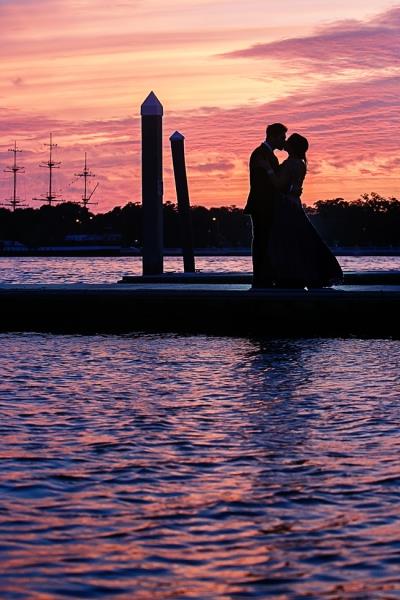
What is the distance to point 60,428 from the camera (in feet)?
21.7

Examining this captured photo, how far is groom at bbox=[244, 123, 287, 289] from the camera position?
14.3 meters

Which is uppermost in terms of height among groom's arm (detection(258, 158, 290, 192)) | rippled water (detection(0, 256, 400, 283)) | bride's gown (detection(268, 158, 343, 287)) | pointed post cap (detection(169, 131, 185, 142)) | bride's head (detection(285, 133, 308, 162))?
pointed post cap (detection(169, 131, 185, 142))

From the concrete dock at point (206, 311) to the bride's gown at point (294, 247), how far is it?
1.55ft

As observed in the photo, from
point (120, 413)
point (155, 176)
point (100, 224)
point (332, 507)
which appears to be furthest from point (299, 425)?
point (100, 224)

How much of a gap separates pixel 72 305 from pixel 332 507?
9.76m

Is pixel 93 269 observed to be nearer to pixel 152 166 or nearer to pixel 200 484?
pixel 152 166

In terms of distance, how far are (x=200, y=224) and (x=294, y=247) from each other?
150424mm

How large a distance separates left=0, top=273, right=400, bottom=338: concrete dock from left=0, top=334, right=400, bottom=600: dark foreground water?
3.69 m

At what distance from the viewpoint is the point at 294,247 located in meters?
14.1

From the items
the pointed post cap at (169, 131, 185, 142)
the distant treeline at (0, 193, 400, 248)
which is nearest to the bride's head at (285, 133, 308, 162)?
the pointed post cap at (169, 131, 185, 142)

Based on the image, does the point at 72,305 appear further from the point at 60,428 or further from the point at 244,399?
the point at 60,428

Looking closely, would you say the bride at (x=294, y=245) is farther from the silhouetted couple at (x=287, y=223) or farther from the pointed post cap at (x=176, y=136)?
the pointed post cap at (x=176, y=136)

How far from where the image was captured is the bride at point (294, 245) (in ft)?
46.2

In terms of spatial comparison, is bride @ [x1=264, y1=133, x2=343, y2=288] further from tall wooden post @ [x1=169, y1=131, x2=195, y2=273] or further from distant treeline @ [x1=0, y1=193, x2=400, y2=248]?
distant treeline @ [x1=0, y1=193, x2=400, y2=248]
